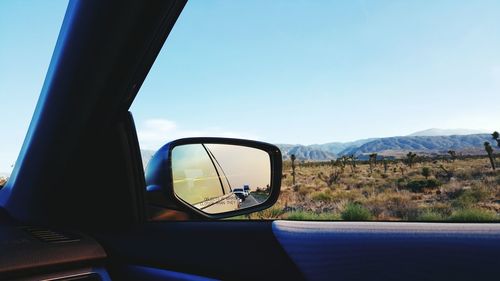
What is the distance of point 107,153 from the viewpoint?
229 cm

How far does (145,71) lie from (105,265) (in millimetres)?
1005

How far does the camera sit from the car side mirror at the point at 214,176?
8.21ft

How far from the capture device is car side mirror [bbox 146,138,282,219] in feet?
8.21

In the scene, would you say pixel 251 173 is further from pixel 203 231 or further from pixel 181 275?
pixel 181 275

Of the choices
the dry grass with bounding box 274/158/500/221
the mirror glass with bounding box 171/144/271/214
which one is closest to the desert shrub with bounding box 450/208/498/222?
the dry grass with bounding box 274/158/500/221

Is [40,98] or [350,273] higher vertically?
[40,98]

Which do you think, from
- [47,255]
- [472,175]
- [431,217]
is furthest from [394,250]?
[472,175]

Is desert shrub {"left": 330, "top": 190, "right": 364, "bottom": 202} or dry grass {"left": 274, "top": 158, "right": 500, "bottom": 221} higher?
dry grass {"left": 274, "top": 158, "right": 500, "bottom": 221}

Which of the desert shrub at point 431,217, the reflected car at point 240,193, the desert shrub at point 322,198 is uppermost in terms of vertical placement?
the reflected car at point 240,193

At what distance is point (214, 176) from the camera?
3039 mm

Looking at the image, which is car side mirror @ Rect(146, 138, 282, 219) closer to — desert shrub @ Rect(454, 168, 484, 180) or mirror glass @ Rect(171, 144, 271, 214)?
mirror glass @ Rect(171, 144, 271, 214)

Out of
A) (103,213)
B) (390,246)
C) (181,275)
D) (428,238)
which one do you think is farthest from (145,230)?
(428,238)

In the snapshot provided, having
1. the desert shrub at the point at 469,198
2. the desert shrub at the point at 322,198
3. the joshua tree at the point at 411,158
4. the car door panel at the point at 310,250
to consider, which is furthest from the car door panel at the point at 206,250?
the joshua tree at the point at 411,158

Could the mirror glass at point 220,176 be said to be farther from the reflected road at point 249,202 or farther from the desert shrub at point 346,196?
the desert shrub at point 346,196
